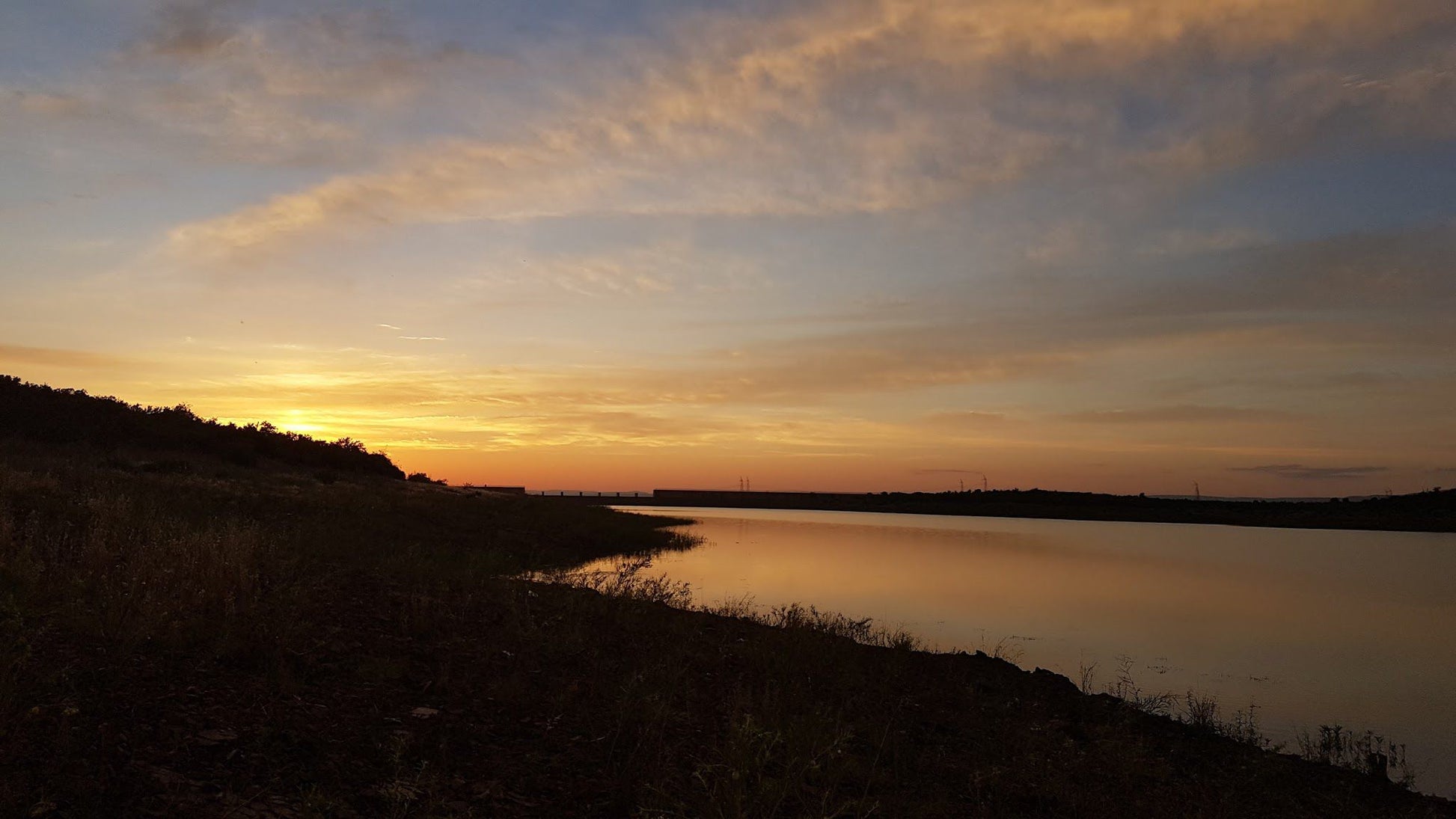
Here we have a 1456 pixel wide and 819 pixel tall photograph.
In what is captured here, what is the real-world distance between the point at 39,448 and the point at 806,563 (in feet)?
109

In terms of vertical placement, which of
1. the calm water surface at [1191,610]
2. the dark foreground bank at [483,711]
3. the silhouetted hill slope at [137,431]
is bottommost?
the calm water surface at [1191,610]

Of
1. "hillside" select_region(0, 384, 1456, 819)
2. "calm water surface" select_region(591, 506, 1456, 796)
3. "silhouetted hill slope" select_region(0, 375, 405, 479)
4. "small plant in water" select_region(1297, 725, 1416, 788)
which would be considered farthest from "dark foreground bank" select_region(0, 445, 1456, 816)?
"silhouetted hill slope" select_region(0, 375, 405, 479)

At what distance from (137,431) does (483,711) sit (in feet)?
121

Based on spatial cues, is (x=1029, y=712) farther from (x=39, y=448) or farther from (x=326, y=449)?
(x=326, y=449)

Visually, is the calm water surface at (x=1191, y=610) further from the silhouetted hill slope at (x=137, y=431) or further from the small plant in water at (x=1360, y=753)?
the silhouetted hill slope at (x=137, y=431)

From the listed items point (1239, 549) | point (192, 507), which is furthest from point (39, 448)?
point (1239, 549)

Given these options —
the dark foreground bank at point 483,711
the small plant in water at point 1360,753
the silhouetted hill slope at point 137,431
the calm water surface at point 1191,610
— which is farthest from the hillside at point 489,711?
the silhouetted hill slope at point 137,431

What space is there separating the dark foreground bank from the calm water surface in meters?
5.38

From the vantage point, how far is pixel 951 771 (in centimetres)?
988

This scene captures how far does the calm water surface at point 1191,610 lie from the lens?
17.7m

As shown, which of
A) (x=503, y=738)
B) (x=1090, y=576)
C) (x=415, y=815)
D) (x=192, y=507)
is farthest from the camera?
(x=1090, y=576)

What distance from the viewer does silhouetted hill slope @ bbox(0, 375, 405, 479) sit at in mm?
33375

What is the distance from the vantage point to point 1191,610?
30.5 metres

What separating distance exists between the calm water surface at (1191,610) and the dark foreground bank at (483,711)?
5385mm
